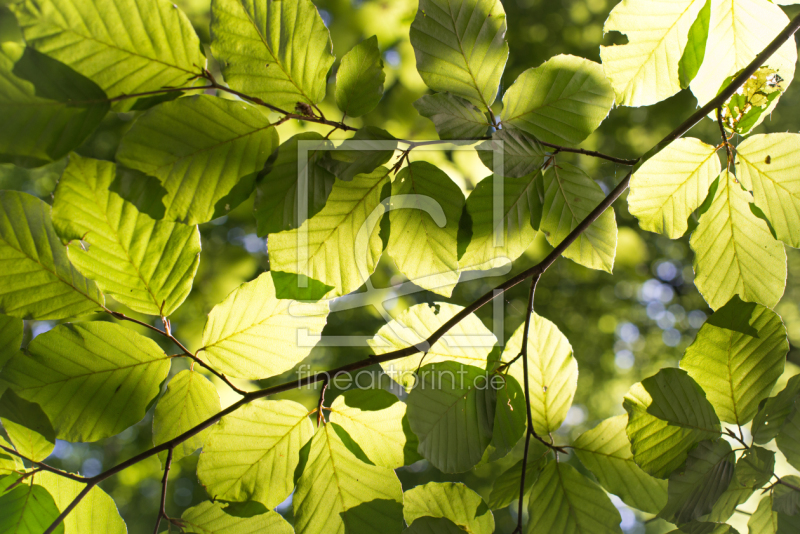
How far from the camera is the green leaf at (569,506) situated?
48cm

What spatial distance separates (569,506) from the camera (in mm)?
492

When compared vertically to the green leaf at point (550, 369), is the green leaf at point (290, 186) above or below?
above

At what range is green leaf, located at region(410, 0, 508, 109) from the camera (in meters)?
0.43

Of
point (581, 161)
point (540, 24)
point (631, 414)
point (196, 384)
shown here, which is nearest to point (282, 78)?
point (196, 384)

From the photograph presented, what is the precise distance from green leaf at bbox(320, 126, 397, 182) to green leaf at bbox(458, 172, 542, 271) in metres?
0.11

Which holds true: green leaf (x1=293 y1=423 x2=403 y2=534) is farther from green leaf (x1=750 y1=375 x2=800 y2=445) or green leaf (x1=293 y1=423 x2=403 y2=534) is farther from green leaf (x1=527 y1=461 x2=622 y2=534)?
green leaf (x1=750 y1=375 x2=800 y2=445)

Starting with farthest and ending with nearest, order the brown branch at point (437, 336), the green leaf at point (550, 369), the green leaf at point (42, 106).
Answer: the green leaf at point (550, 369), the brown branch at point (437, 336), the green leaf at point (42, 106)

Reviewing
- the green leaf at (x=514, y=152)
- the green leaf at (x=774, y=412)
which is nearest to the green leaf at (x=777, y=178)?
the green leaf at (x=774, y=412)

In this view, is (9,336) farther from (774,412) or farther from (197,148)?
(774,412)

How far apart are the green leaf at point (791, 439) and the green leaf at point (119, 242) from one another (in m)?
0.59

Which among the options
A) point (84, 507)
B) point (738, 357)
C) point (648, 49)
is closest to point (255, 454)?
point (84, 507)

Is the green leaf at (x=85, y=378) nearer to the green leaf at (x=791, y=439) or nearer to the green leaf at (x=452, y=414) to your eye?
the green leaf at (x=452, y=414)

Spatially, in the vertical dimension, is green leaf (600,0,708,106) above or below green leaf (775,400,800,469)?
above

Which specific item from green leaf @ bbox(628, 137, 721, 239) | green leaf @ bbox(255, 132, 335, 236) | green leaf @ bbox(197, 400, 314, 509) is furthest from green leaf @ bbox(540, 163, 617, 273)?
green leaf @ bbox(197, 400, 314, 509)
